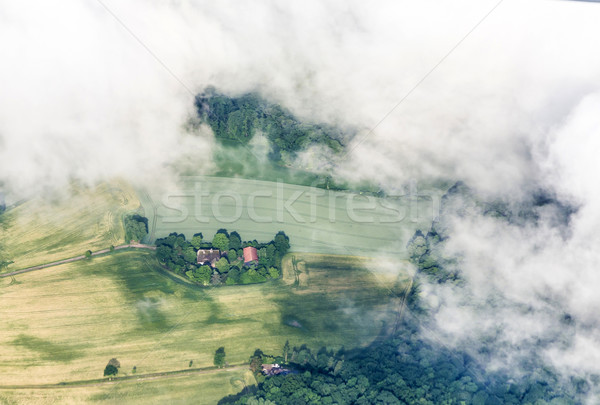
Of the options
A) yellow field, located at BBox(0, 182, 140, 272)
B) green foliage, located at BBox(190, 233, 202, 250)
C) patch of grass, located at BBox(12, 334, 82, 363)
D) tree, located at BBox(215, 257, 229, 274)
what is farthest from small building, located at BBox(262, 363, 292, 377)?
yellow field, located at BBox(0, 182, 140, 272)

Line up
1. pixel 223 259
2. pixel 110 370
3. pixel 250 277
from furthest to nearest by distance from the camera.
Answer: pixel 223 259 < pixel 250 277 < pixel 110 370

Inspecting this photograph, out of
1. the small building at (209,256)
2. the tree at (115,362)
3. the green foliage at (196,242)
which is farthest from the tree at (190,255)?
the tree at (115,362)

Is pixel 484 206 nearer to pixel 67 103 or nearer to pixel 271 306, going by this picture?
pixel 271 306

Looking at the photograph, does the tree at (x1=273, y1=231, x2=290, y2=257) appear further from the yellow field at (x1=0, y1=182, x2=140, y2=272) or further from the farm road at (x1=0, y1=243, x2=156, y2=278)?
the yellow field at (x1=0, y1=182, x2=140, y2=272)

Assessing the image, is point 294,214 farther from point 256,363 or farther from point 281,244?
point 256,363

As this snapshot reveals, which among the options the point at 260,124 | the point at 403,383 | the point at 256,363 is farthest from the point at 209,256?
the point at 403,383

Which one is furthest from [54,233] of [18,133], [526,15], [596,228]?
[526,15]
